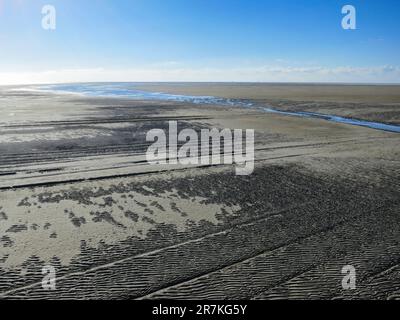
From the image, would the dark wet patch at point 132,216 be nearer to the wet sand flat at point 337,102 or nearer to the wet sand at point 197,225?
the wet sand at point 197,225

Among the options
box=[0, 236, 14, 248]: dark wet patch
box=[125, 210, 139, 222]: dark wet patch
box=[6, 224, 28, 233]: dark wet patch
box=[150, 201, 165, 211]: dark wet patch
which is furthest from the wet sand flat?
box=[0, 236, 14, 248]: dark wet patch

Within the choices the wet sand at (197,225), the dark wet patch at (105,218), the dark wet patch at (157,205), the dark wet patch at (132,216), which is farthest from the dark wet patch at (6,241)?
the dark wet patch at (157,205)

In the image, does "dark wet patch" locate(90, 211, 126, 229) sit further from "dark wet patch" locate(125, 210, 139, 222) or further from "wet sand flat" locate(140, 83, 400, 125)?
"wet sand flat" locate(140, 83, 400, 125)

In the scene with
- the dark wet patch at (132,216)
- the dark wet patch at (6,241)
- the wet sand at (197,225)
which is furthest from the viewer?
the dark wet patch at (132,216)

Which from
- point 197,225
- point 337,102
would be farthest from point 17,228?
point 337,102

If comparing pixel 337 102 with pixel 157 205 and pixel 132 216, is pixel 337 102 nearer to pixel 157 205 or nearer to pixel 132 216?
pixel 157 205

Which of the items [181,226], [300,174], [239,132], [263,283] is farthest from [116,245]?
[239,132]

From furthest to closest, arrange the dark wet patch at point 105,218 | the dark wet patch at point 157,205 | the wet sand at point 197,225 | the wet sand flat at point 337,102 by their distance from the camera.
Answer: the wet sand flat at point 337,102, the dark wet patch at point 157,205, the dark wet patch at point 105,218, the wet sand at point 197,225
